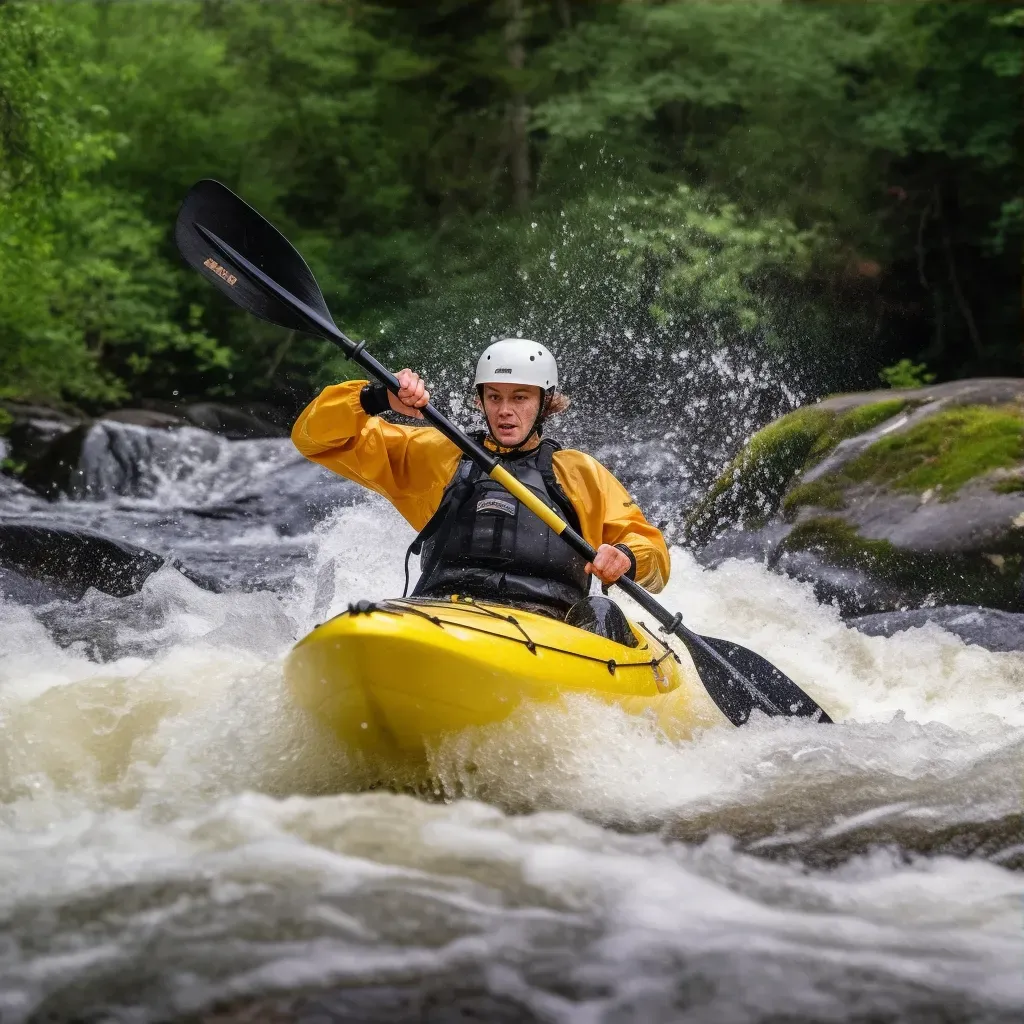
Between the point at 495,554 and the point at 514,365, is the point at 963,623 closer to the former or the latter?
the point at 514,365

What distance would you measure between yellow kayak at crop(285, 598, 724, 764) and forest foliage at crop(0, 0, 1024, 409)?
8828 mm

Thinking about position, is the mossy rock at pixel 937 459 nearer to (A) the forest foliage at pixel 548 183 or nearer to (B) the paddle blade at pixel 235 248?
(B) the paddle blade at pixel 235 248

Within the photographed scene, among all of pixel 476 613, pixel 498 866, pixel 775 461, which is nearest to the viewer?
pixel 498 866

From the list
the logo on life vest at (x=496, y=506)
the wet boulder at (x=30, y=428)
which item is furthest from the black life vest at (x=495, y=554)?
the wet boulder at (x=30, y=428)

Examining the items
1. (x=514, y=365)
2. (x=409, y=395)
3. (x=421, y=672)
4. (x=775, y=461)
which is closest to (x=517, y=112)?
(x=775, y=461)

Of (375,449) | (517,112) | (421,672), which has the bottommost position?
(421,672)

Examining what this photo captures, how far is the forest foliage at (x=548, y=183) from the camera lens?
13898 millimetres

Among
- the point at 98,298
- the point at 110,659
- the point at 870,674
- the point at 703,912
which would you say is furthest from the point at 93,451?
the point at 703,912

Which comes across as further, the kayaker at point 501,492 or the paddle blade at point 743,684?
the paddle blade at point 743,684

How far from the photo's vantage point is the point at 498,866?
2.85 meters

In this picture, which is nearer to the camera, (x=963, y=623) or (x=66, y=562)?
(x=963, y=623)

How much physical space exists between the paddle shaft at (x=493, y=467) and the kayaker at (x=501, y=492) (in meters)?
0.05

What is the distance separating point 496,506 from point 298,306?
3.75 ft

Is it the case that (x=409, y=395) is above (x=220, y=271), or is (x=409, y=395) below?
below
